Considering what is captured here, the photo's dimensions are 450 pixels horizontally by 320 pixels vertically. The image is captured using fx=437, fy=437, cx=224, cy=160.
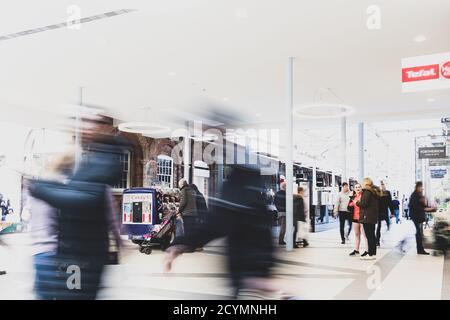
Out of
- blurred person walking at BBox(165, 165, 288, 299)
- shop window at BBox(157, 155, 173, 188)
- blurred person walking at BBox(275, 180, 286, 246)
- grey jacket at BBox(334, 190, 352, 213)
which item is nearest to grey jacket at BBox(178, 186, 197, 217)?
blurred person walking at BBox(275, 180, 286, 246)

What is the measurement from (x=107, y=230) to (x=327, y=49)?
5.64 m

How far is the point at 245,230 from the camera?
2432 mm

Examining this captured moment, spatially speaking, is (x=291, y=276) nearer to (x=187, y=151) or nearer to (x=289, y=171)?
(x=289, y=171)

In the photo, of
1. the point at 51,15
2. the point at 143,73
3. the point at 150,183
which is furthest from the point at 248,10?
the point at 150,183

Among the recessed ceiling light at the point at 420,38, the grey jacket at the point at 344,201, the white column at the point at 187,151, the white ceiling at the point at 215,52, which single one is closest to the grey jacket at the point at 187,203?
the white ceiling at the point at 215,52

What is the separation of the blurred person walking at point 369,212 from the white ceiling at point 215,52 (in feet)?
7.34

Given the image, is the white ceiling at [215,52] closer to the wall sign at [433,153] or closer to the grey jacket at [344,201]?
the grey jacket at [344,201]

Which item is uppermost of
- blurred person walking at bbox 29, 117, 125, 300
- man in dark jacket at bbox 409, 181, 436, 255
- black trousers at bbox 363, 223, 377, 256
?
blurred person walking at bbox 29, 117, 125, 300

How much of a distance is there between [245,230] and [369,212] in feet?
14.2

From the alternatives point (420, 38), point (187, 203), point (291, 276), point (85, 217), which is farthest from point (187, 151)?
point (85, 217)

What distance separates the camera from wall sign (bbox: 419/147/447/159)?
13.7 m

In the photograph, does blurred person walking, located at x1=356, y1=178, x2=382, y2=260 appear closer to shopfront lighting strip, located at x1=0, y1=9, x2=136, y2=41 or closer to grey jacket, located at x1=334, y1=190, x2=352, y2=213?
grey jacket, located at x1=334, y1=190, x2=352, y2=213

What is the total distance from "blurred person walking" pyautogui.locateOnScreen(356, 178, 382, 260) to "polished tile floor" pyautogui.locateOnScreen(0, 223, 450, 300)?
26cm

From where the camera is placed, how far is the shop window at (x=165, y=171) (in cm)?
1547
